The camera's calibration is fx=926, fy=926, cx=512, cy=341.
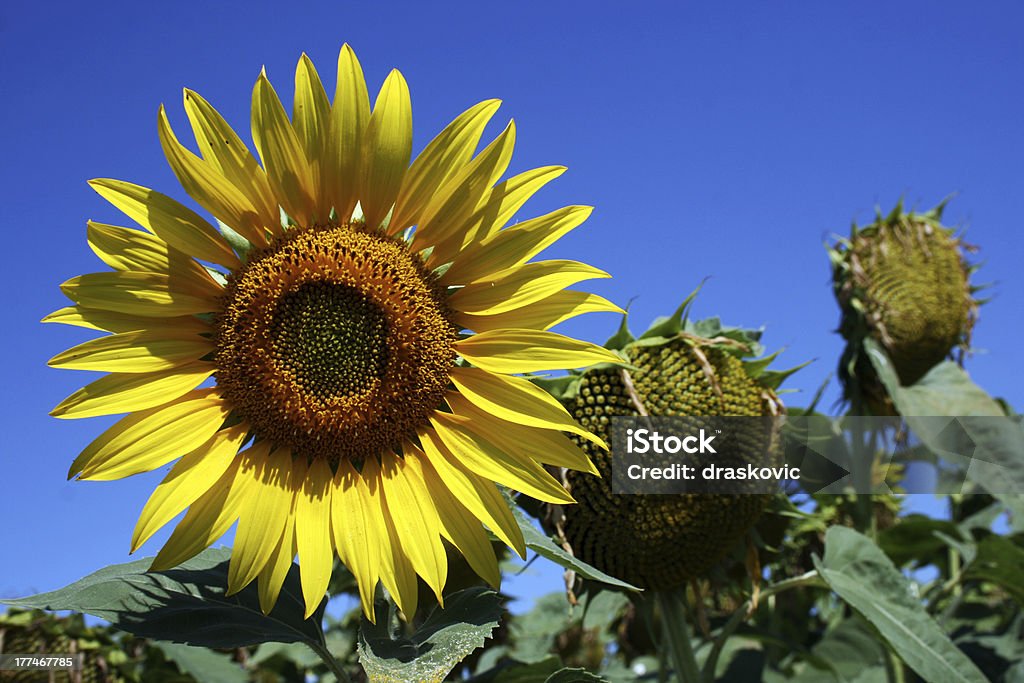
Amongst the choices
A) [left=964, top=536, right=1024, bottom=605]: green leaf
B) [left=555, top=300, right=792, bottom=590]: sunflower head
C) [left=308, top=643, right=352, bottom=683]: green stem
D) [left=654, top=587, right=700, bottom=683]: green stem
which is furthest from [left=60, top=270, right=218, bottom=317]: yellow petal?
[left=964, top=536, right=1024, bottom=605]: green leaf

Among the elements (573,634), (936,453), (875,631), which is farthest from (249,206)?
(936,453)

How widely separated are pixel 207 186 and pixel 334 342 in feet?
1.52

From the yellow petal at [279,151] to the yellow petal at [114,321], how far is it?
1.16 feet

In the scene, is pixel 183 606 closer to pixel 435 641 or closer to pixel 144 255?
pixel 435 641

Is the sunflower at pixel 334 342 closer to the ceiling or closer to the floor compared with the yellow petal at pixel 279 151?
closer to the floor

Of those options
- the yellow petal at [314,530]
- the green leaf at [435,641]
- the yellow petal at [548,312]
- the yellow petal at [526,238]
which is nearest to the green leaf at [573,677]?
the green leaf at [435,641]

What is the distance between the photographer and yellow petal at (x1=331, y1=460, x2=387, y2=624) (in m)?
1.97

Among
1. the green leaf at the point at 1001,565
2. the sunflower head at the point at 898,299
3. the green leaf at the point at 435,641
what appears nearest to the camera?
the green leaf at the point at 435,641

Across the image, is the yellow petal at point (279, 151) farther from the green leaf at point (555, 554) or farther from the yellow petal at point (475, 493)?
the green leaf at point (555, 554)

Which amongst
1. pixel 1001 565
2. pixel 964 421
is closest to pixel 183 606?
pixel 1001 565

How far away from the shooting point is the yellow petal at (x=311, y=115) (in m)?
1.99

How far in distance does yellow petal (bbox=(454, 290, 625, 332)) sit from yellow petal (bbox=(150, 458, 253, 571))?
651mm

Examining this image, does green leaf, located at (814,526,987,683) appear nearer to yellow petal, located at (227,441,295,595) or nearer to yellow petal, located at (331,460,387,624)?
yellow petal, located at (331,460,387,624)

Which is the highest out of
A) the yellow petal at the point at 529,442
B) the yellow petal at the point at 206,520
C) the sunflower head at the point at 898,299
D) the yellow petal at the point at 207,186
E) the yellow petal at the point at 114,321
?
the sunflower head at the point at 898,299
